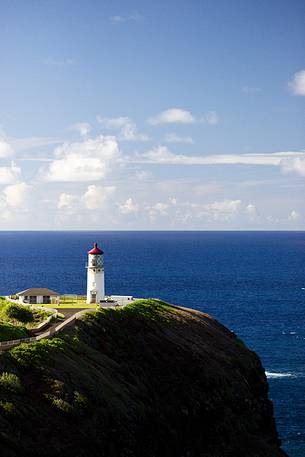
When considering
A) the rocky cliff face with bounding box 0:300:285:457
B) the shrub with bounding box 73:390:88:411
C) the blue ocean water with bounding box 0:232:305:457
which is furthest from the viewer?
the blue ocean water with bounding box 0:232:305:457

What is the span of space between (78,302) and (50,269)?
13478cm

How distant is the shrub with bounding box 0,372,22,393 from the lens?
28797mm

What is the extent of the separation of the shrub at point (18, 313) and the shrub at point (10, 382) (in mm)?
21524

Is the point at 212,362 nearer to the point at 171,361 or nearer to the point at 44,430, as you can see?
the point at 171,361

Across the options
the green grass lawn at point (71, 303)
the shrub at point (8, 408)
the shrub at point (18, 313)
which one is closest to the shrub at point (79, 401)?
the shrub at point (8, 408)

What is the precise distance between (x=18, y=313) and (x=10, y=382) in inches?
917

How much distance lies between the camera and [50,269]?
19900 centimetres

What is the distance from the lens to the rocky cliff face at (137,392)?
2800 cm

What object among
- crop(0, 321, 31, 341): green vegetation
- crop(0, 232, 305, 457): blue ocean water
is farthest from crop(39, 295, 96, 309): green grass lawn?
crop(0, 232, 305, 457): blue ocean water

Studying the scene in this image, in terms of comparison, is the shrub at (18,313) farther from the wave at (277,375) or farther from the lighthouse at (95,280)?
the wave at (277,375)

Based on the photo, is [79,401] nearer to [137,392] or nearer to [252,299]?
[137,392]

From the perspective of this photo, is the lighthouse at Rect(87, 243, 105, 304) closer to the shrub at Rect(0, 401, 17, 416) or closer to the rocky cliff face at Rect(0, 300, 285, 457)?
the rocky cliff face at Rect(0, 300, 285, 457)

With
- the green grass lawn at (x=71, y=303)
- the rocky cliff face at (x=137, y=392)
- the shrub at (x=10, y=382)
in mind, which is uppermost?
the shrub at (x=10, y=382)

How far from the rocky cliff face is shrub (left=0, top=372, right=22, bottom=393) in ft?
0.17
